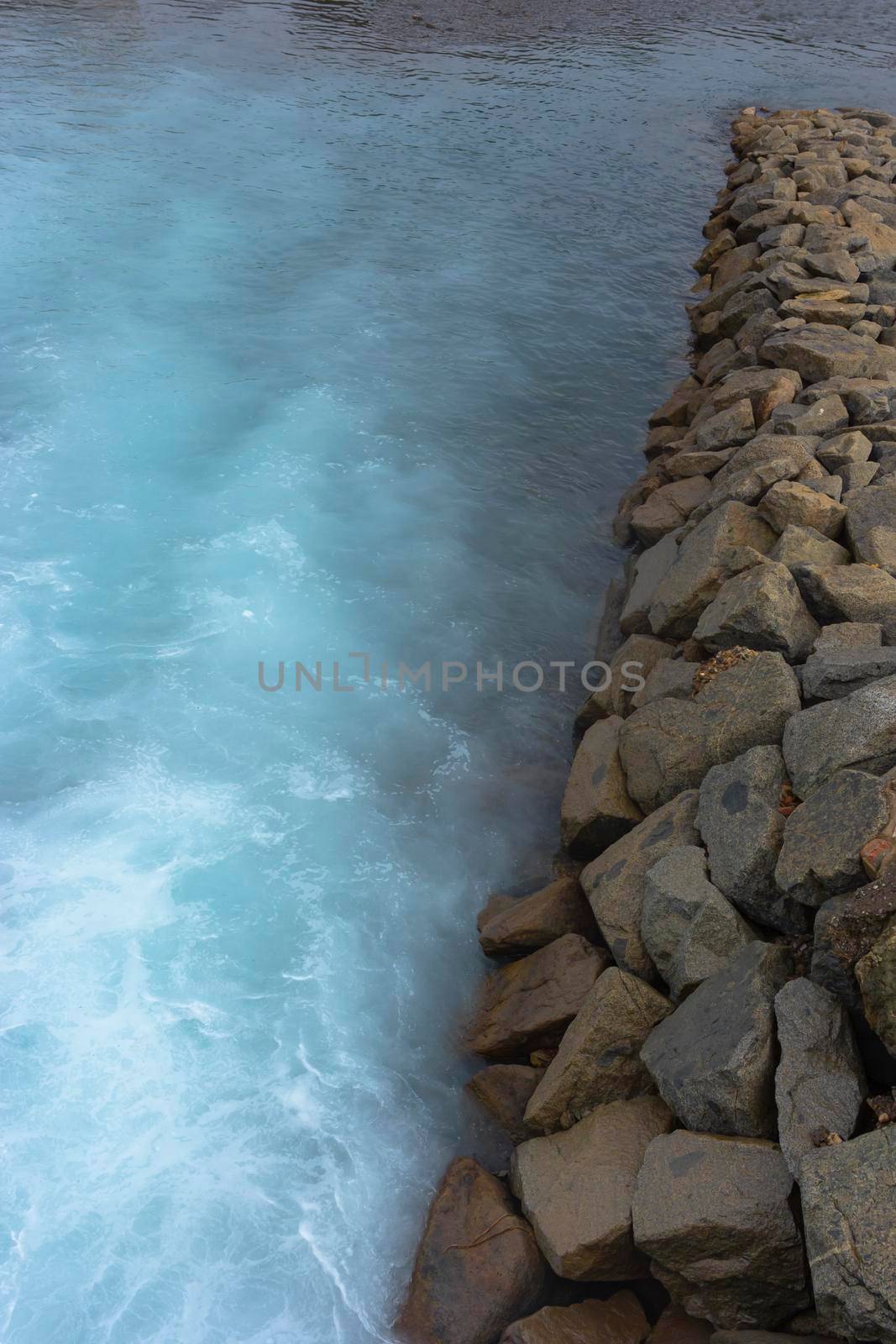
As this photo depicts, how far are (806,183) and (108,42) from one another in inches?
783

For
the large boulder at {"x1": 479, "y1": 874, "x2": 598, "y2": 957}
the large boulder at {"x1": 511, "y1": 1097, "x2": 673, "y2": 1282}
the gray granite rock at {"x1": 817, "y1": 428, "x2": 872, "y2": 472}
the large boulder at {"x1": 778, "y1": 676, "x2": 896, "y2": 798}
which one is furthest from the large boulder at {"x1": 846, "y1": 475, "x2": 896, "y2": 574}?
the large boulder at {"x1": 511, "y1": 1097, "x2": 673, "y2": 1282}

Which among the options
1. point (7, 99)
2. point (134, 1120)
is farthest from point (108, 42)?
point (134, 1120)

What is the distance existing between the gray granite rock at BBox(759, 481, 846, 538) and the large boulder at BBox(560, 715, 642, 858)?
2.60 metres

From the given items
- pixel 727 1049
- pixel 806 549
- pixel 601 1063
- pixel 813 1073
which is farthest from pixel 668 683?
pixel 813 1073

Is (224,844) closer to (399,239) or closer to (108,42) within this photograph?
(399,239)

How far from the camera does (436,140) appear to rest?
24.4 m

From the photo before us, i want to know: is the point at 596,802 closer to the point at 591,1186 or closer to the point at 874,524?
the point at 591,1186

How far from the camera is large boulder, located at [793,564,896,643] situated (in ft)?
26.4

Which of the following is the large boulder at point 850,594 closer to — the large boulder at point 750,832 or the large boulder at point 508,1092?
the large boulder at point 750,832

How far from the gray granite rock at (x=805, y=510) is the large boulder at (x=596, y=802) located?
2605 millimetres

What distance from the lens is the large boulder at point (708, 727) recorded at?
741 centimetres

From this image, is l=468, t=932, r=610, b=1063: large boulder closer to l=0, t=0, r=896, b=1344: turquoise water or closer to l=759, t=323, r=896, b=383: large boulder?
l=0, t=0, r=896, b=1344: turquoise water

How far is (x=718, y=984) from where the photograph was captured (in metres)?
6.04

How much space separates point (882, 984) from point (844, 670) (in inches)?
108
